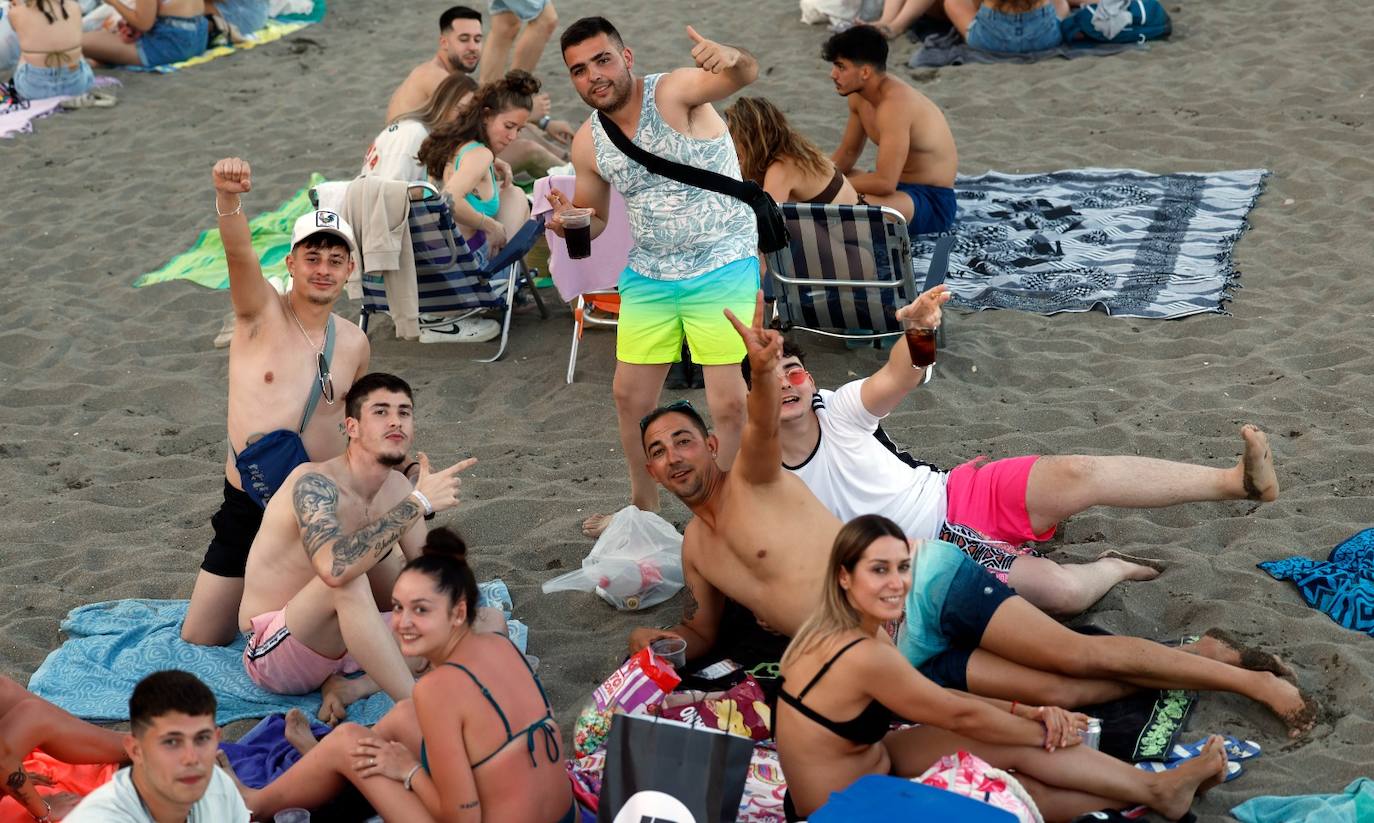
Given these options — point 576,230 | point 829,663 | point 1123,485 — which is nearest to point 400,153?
point 576,230

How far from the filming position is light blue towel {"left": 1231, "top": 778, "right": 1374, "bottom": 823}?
345 cm

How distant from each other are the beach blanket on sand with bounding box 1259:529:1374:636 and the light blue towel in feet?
2.73

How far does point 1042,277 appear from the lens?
730 centimetres

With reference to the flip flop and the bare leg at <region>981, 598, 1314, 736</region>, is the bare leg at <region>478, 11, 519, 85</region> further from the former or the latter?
the flip flop

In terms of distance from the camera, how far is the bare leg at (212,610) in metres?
4.74

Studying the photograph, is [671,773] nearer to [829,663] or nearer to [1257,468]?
[829,663]

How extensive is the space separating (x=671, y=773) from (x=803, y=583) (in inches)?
32.1

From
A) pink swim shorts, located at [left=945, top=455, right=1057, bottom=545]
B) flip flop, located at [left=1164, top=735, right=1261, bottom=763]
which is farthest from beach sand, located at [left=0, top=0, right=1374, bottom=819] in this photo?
pink swim shorts, located at [left=945, top=455, right=1057, bottom=545]

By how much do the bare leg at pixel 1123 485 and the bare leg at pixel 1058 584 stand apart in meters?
0.19

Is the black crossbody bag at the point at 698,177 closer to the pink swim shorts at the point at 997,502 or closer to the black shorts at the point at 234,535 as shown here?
the pink swim shorts at the point at 997,502

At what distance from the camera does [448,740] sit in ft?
11.3

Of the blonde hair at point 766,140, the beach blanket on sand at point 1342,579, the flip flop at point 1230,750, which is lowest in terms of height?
the flip flop at point 1230,750

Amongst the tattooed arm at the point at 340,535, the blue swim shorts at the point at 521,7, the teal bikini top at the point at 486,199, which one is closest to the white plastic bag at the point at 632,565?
the tattooed arm at the point at 340,535

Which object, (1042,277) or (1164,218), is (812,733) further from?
(1164,218)
